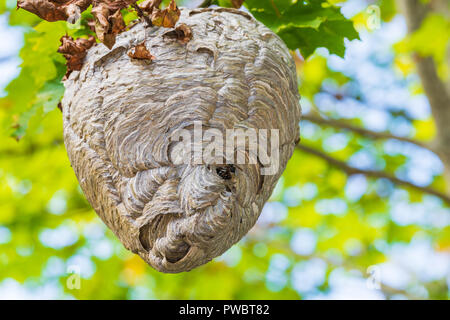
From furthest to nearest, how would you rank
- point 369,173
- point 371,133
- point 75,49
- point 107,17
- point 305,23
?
point 371,133 → point 369,173 → point 305,23 → point 75,49 → point 107,17

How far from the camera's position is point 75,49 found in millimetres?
1418

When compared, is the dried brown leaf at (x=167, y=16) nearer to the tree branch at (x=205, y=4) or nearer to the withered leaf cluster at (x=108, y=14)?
the withered leaf cluster at (x=108, y=14)

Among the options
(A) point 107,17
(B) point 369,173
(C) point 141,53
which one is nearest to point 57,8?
(A) point 107,17

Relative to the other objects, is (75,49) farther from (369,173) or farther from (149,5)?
(369,173)

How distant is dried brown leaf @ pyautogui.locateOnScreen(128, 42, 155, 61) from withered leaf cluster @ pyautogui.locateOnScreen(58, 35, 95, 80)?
191 millimetres

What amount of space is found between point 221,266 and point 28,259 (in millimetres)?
1672

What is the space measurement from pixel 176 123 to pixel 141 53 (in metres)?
0.21

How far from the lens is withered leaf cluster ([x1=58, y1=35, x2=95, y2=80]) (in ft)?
4.61

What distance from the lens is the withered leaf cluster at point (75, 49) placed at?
141 cm

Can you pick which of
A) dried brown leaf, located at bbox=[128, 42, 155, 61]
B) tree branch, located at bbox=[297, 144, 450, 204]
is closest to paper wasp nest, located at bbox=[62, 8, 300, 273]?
dried brown leaf, located at bbox=[128, 42, 155, 61]

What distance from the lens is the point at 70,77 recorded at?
1.47 metres

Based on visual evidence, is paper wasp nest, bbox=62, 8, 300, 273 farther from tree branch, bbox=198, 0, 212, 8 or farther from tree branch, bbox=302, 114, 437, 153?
tree branch, bbox=302, 114, 437, 153
